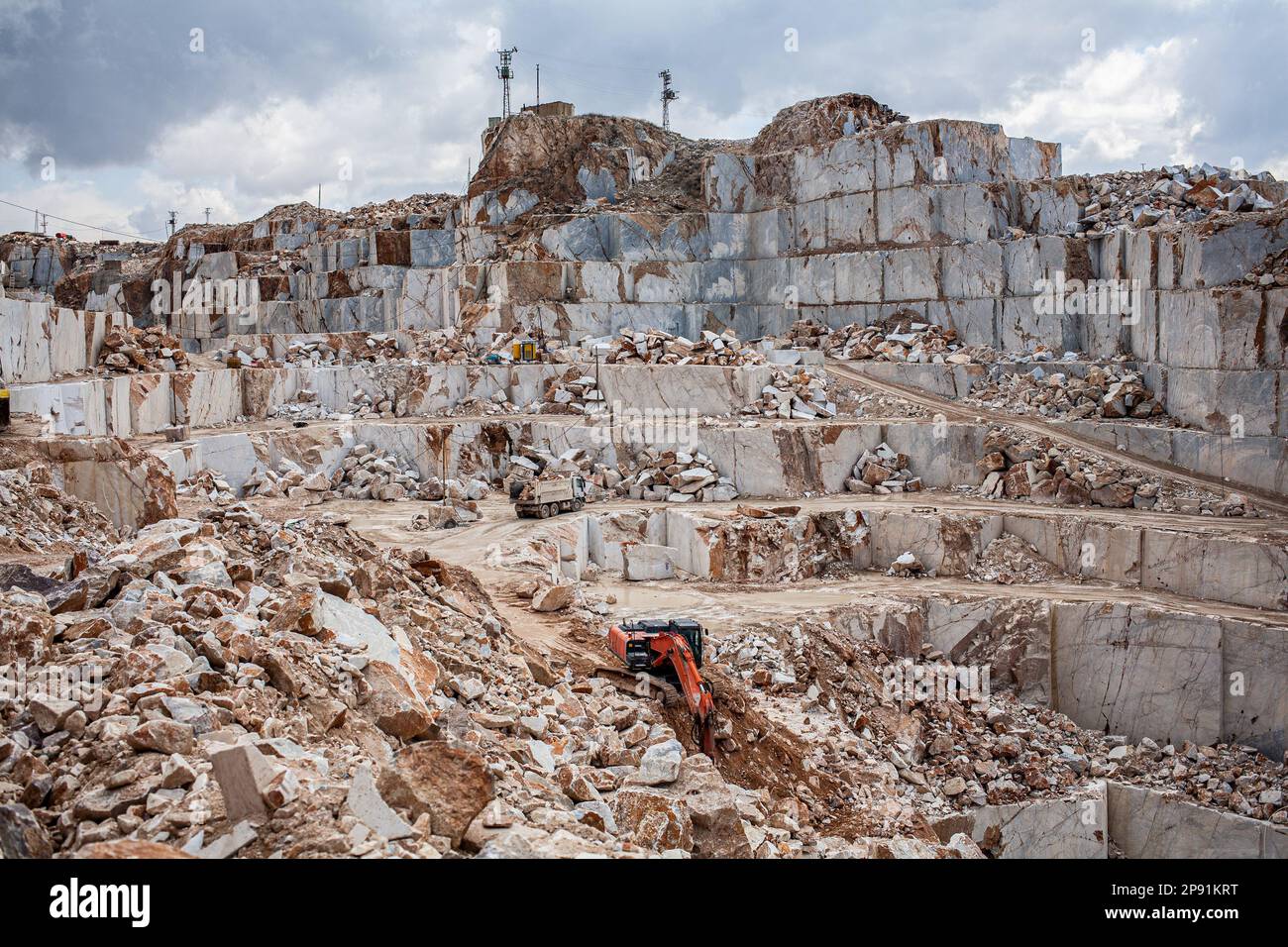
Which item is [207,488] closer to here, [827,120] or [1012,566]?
[1012,566]

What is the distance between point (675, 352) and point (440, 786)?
2477 centimetres

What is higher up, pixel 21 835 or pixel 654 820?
pixel 21 835

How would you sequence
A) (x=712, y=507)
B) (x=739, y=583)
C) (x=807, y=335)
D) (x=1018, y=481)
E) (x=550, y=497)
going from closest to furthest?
(x=739, y=583) → (x=550, y=497) → (x=712, y=507) → (x=1018, y=481) → (x=807, y=335)

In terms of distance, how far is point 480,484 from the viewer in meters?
25.0

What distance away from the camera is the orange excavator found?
450 inches

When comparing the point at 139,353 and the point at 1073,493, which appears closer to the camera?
the point at 1073,493

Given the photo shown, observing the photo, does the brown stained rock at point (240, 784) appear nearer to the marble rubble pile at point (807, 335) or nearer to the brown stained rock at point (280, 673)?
the brown stained rock at point (280, 673)

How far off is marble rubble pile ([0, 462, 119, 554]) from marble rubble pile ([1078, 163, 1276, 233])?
1028 inches

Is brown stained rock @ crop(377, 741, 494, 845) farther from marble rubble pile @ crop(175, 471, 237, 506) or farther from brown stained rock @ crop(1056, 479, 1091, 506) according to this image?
brown stained rock @ crop(1056, 479, 1091, 506)

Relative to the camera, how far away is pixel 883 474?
24938 millimetres
